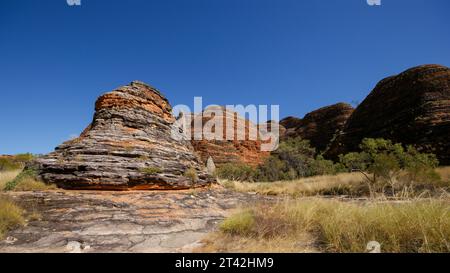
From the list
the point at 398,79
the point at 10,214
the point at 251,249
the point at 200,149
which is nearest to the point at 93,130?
the point at 10,214

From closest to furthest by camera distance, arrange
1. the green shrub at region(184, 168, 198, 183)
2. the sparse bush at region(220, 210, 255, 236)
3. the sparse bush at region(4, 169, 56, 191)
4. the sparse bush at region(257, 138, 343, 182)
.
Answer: the sparse bush at region(220, 210, 255, 236), the sparse bush at region(4, 169, 56, 191), the green shrub at region(184, 168, 198, 183), the sparse bush at region(257, 138, 343, 182)

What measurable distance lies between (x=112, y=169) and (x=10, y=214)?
3651 mm

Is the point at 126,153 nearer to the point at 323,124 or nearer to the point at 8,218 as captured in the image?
the point at 8,218

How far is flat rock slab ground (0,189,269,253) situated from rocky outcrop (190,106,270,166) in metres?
32.2

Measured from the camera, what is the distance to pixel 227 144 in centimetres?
4175

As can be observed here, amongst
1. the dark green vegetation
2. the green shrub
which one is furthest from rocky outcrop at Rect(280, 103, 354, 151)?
the green shrub

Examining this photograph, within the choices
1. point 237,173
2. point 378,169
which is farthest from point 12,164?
point 378,169

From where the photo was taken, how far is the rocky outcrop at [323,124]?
152ft

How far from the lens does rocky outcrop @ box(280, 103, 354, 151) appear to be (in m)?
46.4

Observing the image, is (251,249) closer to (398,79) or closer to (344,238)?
(344,238)

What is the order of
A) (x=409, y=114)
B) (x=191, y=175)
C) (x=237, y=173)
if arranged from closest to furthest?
(x=191, y=175)
(x=409, y=114)
(x=237, y=173)

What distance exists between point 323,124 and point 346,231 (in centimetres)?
5087

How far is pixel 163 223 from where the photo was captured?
14.3ft

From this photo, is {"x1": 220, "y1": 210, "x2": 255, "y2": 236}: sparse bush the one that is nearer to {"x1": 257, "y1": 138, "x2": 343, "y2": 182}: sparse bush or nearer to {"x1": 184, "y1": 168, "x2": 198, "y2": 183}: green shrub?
{"x1": 184, "y1": 168, "x2": 198, "y2": 183}: green shrub
